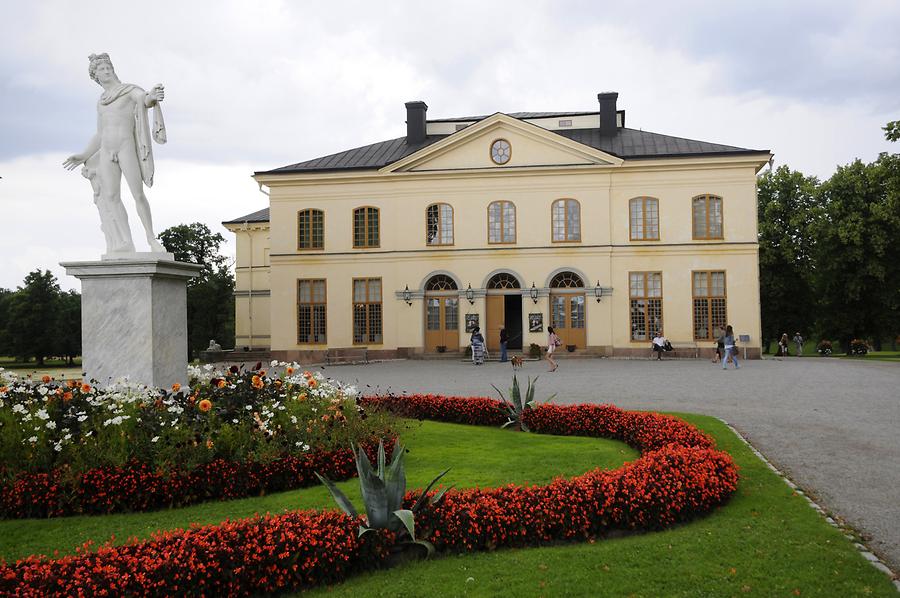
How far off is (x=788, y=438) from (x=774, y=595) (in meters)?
6.43

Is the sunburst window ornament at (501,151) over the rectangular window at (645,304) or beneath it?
over

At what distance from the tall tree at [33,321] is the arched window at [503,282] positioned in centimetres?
3586

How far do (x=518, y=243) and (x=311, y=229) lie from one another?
10.0 m

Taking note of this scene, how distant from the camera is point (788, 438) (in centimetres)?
1057

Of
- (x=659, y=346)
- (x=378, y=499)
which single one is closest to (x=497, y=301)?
(x=659, y=346)

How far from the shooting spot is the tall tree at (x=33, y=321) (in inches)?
1980

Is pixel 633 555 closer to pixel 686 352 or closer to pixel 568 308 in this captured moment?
pixel 686 352

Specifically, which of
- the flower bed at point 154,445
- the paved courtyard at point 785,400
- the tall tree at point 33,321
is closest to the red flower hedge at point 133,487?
the flower bed at point 154,445

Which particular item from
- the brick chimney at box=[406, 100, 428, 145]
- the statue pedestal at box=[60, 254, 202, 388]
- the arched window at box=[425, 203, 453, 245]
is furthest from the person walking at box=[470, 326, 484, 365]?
the statue pedestal at box=[60, 254, 202, 388]

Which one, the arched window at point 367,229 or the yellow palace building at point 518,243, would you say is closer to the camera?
the yellow palace building at point 518,243

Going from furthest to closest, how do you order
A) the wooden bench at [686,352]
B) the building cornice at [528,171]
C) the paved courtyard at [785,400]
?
1. the building cornice at [528,171]
2. the wooden bench at [686,352]
3. the paved courtyard at [785,400]

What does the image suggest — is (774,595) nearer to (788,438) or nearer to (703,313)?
(788,438)

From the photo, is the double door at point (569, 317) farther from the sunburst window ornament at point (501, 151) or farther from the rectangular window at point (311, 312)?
the rectangular window at point (311, 312)

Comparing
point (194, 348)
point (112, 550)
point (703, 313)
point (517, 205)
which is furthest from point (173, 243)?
point (112, 550)
